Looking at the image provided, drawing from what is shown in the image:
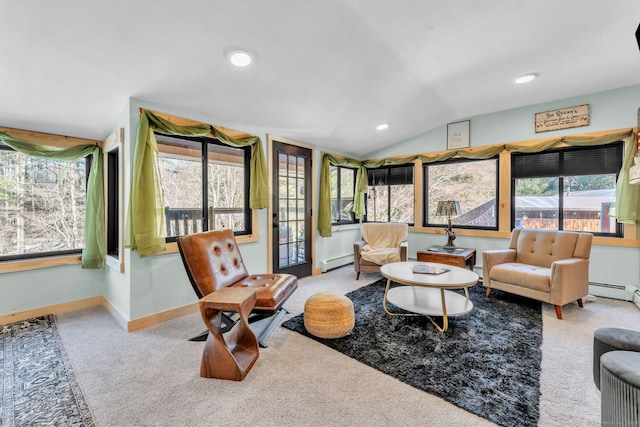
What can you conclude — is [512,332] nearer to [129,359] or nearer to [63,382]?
[129,359]

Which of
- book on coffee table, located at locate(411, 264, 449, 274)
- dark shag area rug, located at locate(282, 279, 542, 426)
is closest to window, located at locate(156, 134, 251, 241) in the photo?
dark shag area rug, located at locate(282, 279, 542, 426)

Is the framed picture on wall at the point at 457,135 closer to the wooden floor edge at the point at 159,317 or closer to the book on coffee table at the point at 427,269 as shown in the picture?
the book on coffee table at the point at 427,269

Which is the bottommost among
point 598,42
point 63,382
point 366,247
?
point 63,382

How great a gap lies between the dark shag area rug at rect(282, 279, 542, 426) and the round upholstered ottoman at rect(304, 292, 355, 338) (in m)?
0.07

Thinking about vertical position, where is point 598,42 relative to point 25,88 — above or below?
above

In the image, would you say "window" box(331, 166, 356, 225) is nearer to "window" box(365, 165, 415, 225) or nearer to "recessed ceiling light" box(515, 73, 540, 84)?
"window" box(365, 165, 415, 225)

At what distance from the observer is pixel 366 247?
4375 mm

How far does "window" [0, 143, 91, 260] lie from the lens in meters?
2.83

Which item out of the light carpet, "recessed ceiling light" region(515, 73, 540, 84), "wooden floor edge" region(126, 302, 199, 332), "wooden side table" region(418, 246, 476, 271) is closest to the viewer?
the light carpet

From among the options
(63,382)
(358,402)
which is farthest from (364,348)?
(63,382)

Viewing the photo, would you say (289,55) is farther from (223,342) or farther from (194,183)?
(223,342)

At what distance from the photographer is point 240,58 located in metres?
2.27

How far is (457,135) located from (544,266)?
7.47 feet

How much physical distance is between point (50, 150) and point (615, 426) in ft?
15.4
